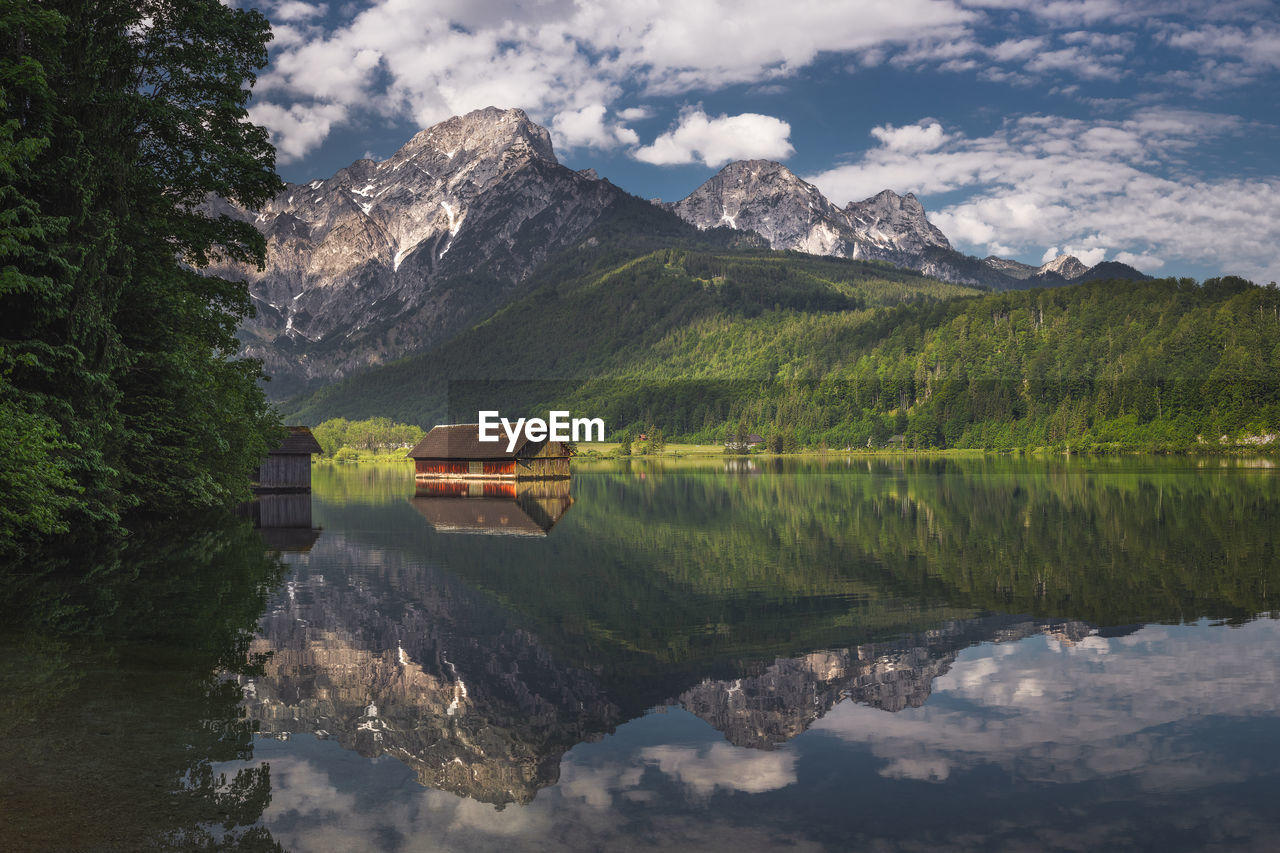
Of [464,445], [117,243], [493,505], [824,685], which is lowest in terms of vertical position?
[493,505]

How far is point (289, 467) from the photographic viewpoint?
73375mm

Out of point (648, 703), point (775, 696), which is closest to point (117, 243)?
point (648, 703)

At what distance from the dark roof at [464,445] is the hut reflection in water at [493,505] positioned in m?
2.86

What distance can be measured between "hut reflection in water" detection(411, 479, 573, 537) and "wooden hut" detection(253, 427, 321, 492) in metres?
9.23

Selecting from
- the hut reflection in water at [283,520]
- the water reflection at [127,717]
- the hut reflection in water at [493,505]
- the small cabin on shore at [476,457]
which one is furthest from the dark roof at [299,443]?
the water reflection at [127,717]

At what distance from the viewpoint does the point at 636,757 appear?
34.9 feet

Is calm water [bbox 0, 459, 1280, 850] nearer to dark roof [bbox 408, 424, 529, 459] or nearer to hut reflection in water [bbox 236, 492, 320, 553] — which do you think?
hut reflection in water [bbox 236, 492, 320, 553]

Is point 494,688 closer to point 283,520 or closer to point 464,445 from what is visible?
point 283,520

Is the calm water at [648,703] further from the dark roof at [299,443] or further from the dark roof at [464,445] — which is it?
the dark roof at [464,445]

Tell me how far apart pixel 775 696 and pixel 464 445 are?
80.8 meters

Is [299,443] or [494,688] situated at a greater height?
[299,443]

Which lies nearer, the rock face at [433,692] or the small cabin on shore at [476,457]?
the rock face at [433,692]

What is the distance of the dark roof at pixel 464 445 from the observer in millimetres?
89312

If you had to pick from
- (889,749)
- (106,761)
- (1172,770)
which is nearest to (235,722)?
(106,761)
